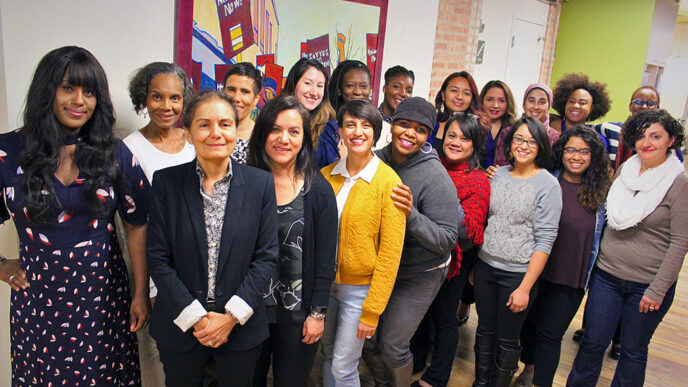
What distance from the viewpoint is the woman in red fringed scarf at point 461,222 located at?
2.39 m

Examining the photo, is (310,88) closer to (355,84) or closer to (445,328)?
(355,84)

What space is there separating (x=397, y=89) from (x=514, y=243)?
5.00 ft

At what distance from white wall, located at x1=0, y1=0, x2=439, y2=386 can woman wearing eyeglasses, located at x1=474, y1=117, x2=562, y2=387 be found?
6.77 feet

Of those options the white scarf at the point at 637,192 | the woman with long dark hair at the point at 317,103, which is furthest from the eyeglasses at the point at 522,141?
the woman with long dark hair at the point at 317,103

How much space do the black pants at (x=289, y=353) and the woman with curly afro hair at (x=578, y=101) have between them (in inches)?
106

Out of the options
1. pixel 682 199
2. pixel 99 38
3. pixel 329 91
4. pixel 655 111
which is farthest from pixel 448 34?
pixel 99 38

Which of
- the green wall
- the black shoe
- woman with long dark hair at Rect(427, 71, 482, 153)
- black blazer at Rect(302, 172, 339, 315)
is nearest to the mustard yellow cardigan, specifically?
black blazer at Rect(302, 172, 339, 315)

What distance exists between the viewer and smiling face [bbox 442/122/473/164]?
2.41m

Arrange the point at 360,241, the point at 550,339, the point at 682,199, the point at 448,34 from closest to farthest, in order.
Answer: the point at 360,241
the point at 682,199
the point at 550,339
the point at 448,34

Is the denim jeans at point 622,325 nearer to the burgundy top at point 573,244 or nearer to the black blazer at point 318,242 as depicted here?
the burgundy top at point 573,244

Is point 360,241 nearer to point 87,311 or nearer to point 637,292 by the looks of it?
point 87,311

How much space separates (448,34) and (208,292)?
476 cm

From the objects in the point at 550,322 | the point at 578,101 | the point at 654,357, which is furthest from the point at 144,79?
the point at 654,357

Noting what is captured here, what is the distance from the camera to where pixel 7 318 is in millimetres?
2137
